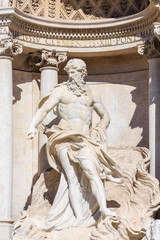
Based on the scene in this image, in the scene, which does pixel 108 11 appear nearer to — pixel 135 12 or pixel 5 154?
pixel 135 12

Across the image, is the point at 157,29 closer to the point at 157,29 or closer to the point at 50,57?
the point at 157,29

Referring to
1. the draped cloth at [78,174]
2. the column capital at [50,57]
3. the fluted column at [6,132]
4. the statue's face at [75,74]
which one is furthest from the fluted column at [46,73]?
the draped cloth at [78,174]

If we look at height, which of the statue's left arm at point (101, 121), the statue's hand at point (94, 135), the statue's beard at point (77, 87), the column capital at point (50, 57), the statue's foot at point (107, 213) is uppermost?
the column capital at point (50, 57)

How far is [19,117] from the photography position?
2180cm

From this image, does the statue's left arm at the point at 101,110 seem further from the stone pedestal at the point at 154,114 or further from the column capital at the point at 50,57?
the column capital at the point at 50,57

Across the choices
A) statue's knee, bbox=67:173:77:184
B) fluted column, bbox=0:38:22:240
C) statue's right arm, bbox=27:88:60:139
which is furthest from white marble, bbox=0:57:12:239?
statue's knee, bbox=67:173:77:184

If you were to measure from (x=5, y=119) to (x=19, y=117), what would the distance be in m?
1.30

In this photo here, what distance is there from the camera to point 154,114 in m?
20.5

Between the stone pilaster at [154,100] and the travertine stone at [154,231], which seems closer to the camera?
the travertine stone at [154,231]

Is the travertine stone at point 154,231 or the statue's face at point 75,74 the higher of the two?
the statue's face at point 75,74

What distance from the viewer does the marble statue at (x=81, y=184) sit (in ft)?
61.9

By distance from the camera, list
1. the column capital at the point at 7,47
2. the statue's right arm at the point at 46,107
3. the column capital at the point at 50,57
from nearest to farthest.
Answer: the statue's right arm at the point at 46,107 → the column capital at the point at 7,47 → the column capital at the point at 50,57

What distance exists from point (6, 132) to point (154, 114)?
3249mm

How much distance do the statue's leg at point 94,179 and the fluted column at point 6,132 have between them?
6.85ft
